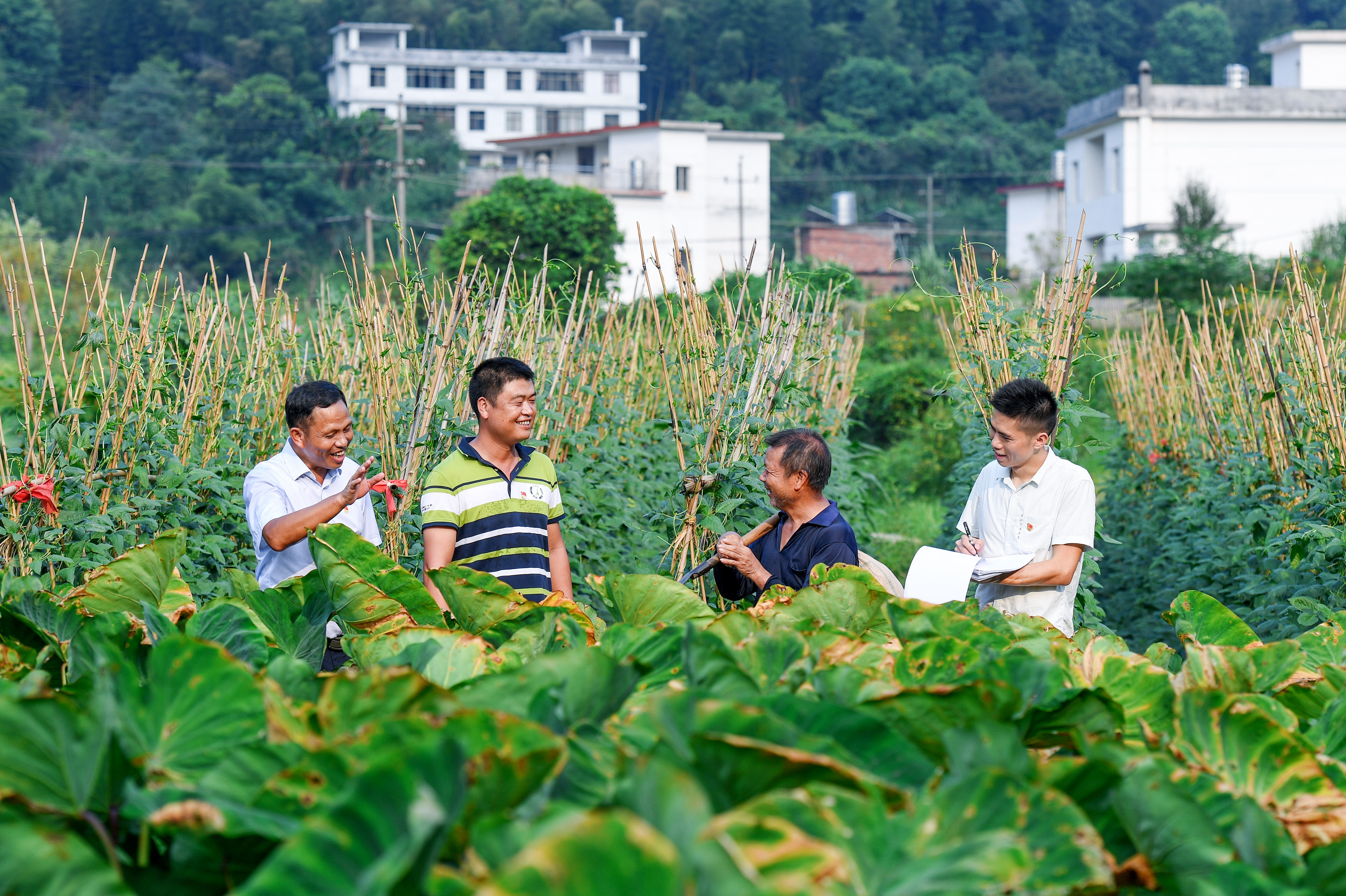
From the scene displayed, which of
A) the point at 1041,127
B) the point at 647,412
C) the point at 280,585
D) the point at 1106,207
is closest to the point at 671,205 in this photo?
the point at 1106,207

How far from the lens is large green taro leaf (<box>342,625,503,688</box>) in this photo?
1414 millimetres

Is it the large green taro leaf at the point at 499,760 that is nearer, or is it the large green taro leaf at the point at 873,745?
the large green taro leaf at the point at 499,760

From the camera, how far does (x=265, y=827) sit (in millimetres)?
1009

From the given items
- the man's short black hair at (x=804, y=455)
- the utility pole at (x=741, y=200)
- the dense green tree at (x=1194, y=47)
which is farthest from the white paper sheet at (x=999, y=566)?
the dense green tree at (x=1194, y=47)

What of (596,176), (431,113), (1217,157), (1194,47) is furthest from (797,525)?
(1194,47)

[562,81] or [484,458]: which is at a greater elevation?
[562,81]

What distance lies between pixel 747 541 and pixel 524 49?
74.9 m

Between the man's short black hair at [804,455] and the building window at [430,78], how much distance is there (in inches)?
2741

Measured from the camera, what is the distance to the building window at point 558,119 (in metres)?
69.4

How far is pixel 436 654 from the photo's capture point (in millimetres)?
1471

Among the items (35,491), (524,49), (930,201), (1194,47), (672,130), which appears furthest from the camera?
(524,49)

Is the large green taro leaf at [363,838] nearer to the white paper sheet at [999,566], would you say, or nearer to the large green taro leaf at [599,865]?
the large green taro leaf at [599,865]

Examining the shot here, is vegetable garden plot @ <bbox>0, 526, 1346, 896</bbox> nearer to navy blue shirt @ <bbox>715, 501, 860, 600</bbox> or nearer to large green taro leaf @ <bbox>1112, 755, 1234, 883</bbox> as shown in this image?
large green taro leaf @ <bbox>1112, 755, 1234, 883</bbox>

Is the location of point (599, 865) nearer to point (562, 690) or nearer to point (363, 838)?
point (363, 838)
